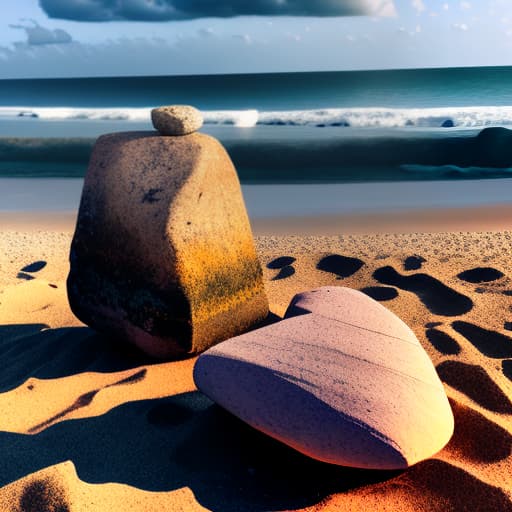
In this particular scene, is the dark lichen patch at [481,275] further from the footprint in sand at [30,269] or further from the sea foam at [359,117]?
the sea foam at [359,117]

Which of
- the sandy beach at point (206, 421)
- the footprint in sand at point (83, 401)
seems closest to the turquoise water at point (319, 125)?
the sandy beach at point (206, 421)

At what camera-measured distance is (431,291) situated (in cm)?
380

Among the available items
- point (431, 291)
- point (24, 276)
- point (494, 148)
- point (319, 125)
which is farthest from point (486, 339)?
point (319, 125)

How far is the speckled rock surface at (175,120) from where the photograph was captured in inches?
115

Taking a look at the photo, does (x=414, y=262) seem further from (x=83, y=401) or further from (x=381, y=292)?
(x=83, y=401)

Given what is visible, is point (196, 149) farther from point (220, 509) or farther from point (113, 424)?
point (220, 509)

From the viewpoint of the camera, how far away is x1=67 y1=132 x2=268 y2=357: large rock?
108 inches

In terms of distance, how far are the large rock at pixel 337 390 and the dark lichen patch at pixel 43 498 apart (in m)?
0.64

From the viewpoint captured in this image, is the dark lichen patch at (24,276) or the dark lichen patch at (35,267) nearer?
the dark lichen patch at (24,276)

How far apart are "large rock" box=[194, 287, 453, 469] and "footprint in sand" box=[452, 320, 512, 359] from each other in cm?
77

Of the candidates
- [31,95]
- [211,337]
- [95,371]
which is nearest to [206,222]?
[211,337]

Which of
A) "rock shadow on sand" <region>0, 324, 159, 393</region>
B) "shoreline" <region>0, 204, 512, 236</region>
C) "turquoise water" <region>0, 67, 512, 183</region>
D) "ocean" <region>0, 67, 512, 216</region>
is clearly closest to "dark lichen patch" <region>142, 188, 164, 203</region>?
"rock shadow on sand" <region>0, 324, 159, 393</region>

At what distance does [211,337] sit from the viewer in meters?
2.91

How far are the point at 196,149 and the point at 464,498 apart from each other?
198 cm
